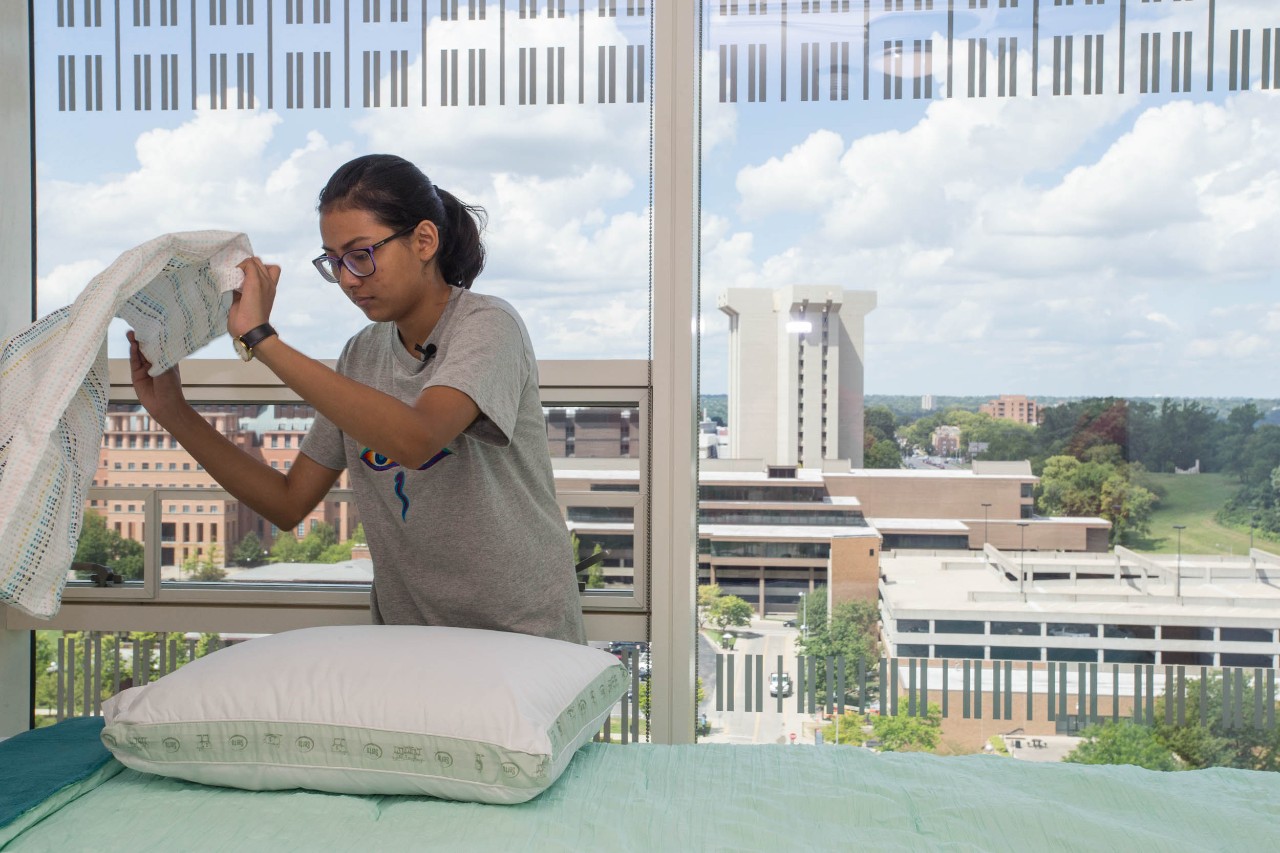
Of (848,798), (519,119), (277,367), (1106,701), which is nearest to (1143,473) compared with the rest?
(1106,701)

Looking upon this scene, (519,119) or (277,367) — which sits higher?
(519,119)

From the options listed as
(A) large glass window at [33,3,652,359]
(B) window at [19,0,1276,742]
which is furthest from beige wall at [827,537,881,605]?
(A) large glass window at [33,3,652,359]

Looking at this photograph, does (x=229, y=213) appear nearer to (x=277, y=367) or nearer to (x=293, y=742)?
(x=277, y=367)

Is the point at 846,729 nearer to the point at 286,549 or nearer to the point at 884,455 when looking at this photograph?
the point at 884,455

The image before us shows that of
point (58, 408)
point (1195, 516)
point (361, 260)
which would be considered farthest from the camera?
point (1195, 516)

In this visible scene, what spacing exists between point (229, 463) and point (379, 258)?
1.43 ft

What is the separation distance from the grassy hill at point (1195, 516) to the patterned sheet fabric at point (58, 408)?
1.86 m

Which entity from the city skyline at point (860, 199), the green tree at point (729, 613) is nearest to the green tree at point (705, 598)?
the green tree at point (729, 613)

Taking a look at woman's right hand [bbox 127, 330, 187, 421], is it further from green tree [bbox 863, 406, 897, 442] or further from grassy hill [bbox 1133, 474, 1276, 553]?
grassy hill [bbox 1133, 474, 1276, 553]

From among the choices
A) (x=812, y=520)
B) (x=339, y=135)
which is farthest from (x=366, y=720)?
(x=339, y=135)

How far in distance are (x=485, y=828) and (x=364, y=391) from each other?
0.59m

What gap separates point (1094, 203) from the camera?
2.23 meters

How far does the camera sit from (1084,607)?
228cm

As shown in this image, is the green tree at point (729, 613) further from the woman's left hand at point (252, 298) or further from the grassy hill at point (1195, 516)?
the woman's left hand at point (252, 298)
